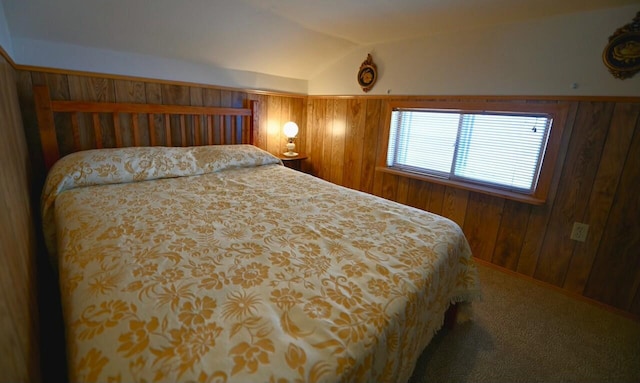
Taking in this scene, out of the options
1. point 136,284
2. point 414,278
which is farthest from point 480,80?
point 136,284

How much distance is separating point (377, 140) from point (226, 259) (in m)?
2.25

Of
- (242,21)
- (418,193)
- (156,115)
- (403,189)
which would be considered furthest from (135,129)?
(418,193)

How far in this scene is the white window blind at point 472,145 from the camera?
2.05m

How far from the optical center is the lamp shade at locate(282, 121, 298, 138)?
326 centimetres

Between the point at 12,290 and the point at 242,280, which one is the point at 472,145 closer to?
the point at 242,280

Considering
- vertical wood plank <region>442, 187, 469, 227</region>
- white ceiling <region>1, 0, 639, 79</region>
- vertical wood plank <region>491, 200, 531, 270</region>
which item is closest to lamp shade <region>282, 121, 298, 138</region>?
white ceiling <region>1, 0, 639, 79</region>

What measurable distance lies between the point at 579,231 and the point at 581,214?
123mm

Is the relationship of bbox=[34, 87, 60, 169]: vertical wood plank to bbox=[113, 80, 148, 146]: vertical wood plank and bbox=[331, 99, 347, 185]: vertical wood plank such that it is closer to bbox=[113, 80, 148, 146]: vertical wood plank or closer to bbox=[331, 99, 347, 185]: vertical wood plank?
bbox=[113, 80, 148, 146]: vertical wood plank

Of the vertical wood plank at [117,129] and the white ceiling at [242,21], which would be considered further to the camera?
the vertical wood plank at [117,129]

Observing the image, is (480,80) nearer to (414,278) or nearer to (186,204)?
(414,278)

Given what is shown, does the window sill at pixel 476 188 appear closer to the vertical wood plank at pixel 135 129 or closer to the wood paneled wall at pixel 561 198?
the wood paneled wall at pixel 561 198

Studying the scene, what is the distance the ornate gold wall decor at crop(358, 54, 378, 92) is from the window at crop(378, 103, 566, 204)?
34 cm

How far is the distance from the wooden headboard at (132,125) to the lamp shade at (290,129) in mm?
405

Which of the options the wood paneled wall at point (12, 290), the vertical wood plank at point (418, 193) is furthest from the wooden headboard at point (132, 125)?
the vertical wood plank at point (418, 193)
